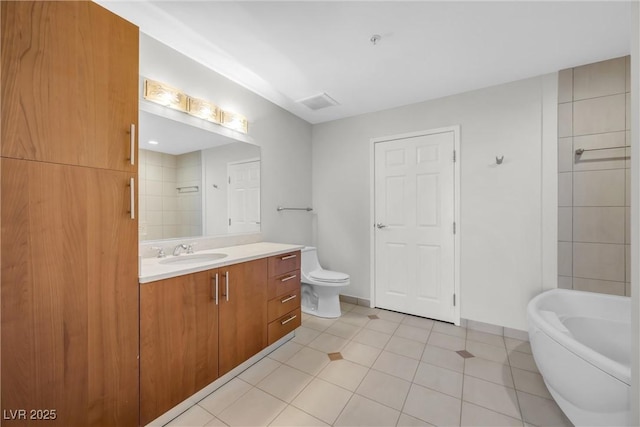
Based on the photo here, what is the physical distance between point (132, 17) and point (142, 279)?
1634 millimetres

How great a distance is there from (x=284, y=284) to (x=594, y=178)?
8.95 feet

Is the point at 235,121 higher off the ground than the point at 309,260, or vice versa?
the point at 235,121

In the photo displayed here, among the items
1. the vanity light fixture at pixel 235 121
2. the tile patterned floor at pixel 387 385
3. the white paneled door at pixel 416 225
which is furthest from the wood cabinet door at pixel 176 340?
the white paneled door at pixel 416 225

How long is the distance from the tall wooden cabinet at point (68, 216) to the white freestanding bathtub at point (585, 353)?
216 centimetres

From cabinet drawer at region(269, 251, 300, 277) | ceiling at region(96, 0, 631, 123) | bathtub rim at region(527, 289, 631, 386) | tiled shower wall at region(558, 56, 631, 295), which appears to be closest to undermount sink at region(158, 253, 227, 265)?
cabinet drawer at region(269, 251, 300, 277)

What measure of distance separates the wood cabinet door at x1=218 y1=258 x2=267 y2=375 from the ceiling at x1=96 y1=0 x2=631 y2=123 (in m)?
1.63

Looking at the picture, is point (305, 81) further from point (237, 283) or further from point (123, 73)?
point (237, 283)

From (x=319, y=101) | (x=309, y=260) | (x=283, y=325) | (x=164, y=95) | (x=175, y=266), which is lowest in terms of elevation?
(x=283, y=325)

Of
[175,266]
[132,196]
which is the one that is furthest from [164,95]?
[175,266]

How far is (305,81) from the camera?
92.8 inches

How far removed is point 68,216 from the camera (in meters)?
1.02

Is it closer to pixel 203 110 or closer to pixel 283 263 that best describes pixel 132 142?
pixel 203 110

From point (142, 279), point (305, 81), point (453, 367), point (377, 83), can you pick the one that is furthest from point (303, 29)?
point (453, 367)

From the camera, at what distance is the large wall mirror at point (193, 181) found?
5.64 feet
